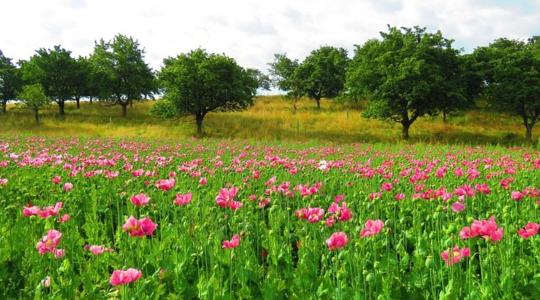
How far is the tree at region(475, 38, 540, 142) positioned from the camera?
1329 inches

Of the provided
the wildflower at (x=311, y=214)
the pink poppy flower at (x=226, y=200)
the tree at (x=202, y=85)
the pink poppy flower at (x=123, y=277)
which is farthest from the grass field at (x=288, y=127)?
the pink poppy flower at (x=123, y=277)

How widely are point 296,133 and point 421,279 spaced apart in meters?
29.9

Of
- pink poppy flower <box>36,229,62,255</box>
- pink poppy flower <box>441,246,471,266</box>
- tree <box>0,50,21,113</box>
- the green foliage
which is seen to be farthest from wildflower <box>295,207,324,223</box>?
tree <box>0,50,21,113</box>

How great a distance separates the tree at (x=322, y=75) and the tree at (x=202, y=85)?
586 inches

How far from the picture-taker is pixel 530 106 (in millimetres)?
34531

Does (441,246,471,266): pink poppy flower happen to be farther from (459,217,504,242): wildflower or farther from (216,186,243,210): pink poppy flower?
(216,186,243,210): pink poppy flower

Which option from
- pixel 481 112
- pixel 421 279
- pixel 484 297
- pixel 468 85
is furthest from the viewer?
pixel 481 112

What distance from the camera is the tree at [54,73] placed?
47969 millimetres

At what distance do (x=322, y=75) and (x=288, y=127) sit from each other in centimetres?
1729

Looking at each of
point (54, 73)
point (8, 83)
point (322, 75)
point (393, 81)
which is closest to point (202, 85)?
point (393, 81)

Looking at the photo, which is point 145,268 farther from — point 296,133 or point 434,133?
point 434,133

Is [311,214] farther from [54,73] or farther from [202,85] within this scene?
[54,73]

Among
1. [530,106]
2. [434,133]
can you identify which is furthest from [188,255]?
[530,106]

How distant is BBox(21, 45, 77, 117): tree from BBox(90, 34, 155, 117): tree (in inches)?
110
